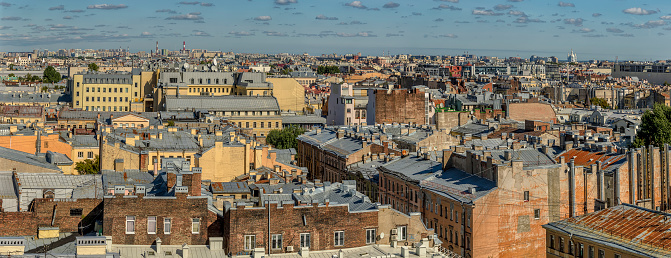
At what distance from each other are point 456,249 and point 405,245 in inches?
573

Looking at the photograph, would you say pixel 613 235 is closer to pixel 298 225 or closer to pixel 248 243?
pixel 298 225

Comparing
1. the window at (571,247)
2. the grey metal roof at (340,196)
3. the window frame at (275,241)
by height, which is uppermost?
the grey metal roof at (340,196)

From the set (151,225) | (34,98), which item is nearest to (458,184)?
(151,225)

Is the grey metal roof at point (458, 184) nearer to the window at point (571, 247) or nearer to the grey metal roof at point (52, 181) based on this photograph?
the window at point (571, 247)

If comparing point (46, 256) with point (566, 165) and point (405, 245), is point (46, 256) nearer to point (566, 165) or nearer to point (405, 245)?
point (405, 245)

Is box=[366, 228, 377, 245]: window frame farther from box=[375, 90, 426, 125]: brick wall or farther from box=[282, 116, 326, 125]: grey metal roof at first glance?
box=[282, 116, 326, 125]: grey metal roof

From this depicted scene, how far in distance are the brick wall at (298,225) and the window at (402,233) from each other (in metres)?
1.17

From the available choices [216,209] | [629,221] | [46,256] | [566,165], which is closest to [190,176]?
[216,209]

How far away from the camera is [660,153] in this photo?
5409 centimetres

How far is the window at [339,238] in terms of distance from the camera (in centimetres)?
3356

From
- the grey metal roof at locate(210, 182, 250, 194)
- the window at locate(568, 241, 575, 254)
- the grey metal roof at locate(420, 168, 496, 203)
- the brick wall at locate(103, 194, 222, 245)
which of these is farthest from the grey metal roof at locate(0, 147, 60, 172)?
the window at locate(568, 241, 575, 254)

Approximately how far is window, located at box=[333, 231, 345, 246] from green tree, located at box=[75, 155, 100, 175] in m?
25.3

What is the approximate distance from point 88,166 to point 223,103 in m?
51.7

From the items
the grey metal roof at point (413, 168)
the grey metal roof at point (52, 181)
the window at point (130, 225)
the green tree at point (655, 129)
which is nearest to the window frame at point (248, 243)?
the window at point (130, 225)
